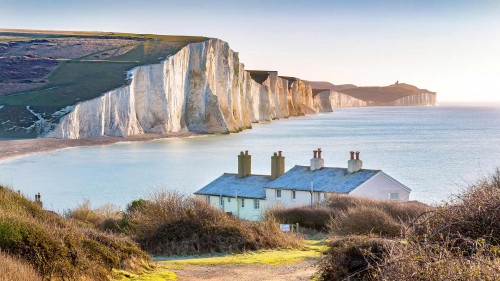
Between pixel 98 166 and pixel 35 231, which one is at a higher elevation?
pixel 35 231

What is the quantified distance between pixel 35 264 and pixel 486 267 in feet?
21.7

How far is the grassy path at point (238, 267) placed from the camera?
1419cm

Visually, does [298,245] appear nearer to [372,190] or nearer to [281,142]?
[372,190]

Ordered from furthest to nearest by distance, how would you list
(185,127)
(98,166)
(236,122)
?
(236,122) < (185,127) < (98,166)

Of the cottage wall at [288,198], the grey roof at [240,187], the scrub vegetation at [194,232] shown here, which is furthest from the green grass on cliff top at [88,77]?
the scrub vegetation at [194,232]

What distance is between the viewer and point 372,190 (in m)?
32.1

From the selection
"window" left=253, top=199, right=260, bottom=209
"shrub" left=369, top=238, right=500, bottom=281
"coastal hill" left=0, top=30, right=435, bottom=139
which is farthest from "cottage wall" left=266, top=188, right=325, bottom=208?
"coastal hill" left=0, top=30, right=435, bottom=139

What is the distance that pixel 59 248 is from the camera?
12070 mm

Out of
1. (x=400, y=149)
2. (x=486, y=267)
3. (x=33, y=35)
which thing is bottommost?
(x=400, y=149)

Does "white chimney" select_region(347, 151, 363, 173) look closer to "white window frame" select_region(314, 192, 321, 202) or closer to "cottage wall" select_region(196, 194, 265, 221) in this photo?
"white window frame" select_region(314, 192, 321, 202)

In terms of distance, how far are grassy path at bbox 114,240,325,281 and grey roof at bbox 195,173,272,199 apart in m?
15.7

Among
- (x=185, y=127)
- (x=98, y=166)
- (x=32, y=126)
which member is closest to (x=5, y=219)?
(x=98, y=166)

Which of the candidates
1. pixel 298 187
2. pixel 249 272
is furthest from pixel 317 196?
pixel 249 272

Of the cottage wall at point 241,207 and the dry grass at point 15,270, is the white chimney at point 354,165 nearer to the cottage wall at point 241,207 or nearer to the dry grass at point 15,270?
the cottage wall at point 241,207
